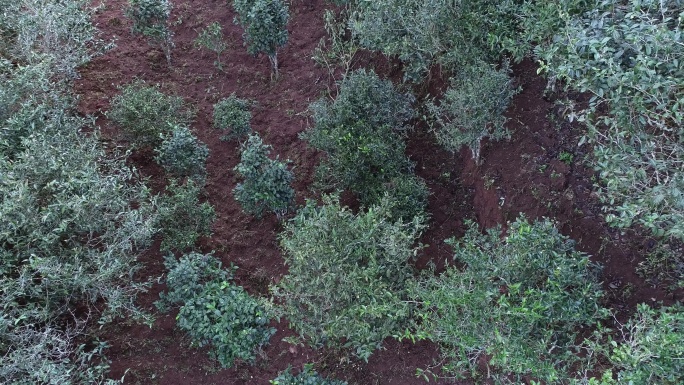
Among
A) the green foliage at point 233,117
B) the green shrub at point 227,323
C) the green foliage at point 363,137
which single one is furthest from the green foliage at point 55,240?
A: the green foliage at point 363,137

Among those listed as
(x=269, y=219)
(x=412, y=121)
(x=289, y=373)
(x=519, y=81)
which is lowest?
(x=289, y=373)

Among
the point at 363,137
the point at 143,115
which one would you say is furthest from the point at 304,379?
the point at 143,115

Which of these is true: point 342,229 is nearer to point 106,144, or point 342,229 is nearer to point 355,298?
point 355,298

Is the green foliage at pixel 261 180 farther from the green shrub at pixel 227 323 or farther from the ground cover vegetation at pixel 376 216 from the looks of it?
the green shrub at pixel 227 323

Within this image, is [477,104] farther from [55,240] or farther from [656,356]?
[55,240]

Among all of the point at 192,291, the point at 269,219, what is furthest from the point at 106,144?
the point at 192,291
